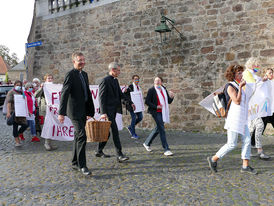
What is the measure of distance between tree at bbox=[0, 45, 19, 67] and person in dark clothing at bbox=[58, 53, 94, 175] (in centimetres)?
7444

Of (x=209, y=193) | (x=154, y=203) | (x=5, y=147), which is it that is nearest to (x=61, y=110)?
(x=154, y=203)

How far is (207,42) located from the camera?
8672 millimetres

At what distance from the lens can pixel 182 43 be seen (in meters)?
9.12

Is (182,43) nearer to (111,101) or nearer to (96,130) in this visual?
(111,101)

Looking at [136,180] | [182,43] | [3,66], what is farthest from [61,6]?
[3,66]

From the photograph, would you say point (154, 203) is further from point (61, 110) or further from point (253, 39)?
point (253, 39)

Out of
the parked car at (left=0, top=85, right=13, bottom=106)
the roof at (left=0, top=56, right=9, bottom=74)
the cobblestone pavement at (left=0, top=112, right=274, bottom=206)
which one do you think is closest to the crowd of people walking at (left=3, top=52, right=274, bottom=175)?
the cobblestone pavement at (left=0, top=112, right=274, bottom=206)

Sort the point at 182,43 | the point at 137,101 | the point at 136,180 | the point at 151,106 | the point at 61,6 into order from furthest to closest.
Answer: the point at 61,6 < the point at 182,43 < the point at 137,101 < the point at 151,106 < the point at 136,180

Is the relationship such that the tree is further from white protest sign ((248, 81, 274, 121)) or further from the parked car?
white protest sign ((248, 81, 274, 121))

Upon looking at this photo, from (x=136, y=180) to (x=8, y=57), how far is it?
7789 cm

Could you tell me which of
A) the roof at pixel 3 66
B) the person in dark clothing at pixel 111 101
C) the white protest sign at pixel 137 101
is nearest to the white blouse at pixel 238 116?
the person in dark clothing at pixel 111 101

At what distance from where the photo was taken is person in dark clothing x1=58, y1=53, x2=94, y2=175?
14.5 ft

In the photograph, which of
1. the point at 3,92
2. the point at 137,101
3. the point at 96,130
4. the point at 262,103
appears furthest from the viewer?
the point at 3,92

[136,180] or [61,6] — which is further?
[61,6]
